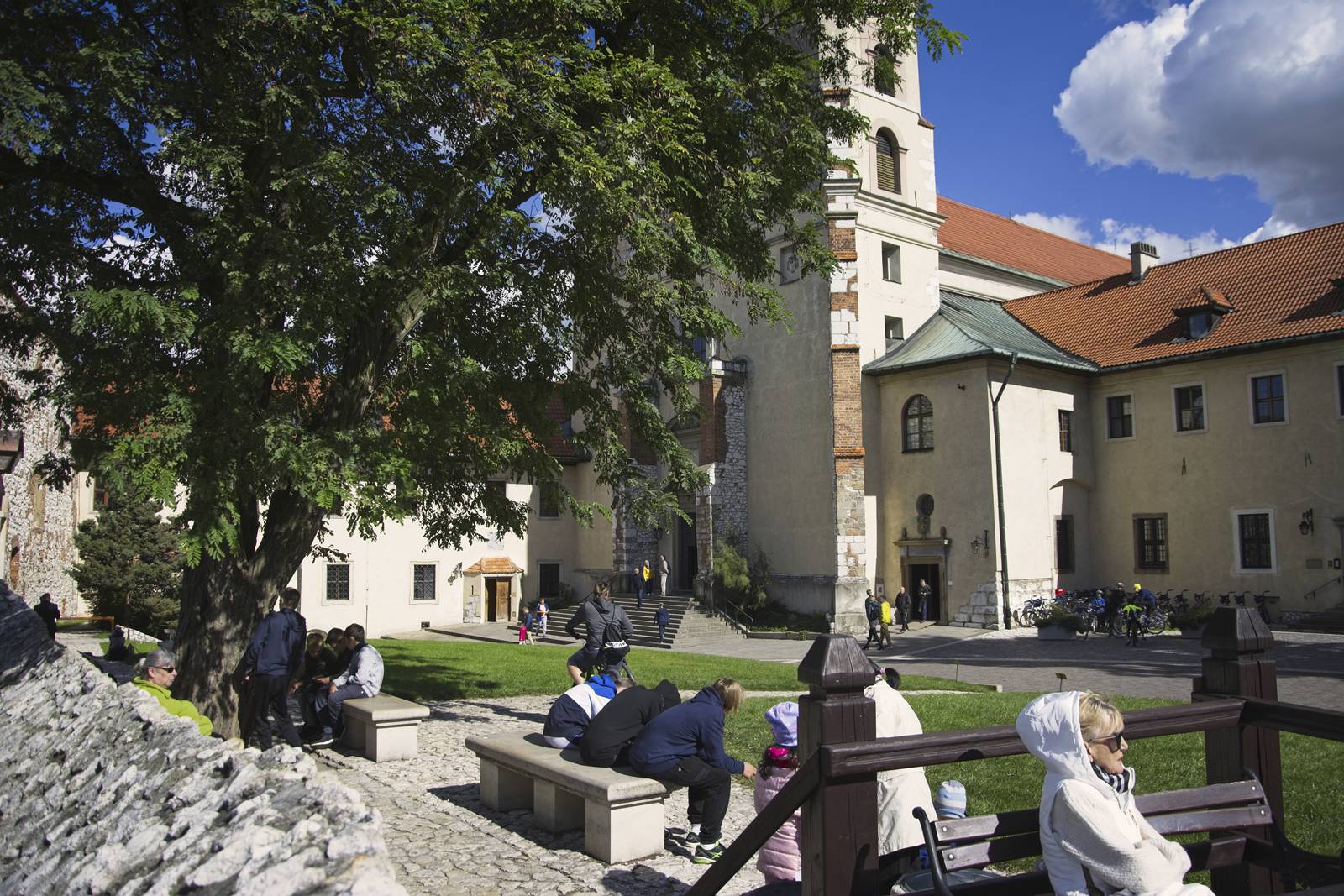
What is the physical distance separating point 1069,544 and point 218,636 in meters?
25.5

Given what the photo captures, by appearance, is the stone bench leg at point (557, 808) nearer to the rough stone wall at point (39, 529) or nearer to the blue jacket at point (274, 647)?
the blue jacket at point (274, 647)

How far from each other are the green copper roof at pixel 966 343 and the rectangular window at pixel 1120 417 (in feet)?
3.97

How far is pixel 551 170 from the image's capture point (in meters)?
9.75

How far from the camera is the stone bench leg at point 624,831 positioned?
6406mm

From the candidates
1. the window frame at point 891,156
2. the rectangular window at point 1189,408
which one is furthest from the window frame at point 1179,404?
the window frame at point 891,156

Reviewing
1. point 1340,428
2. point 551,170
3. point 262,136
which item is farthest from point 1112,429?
point 262,136

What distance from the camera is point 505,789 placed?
306 inches

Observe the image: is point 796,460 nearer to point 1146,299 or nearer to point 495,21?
point 1146,299

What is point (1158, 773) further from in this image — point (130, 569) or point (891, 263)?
point (130, 569)

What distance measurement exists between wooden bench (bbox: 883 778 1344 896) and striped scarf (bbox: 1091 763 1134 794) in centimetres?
7

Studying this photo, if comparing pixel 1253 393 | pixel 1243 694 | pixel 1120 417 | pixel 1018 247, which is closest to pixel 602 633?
pixel 1243 694

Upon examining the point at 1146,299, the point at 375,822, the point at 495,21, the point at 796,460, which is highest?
the point at 1146,299

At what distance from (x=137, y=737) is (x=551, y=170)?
6327 mm

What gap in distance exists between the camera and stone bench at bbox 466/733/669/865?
21.1 feet
